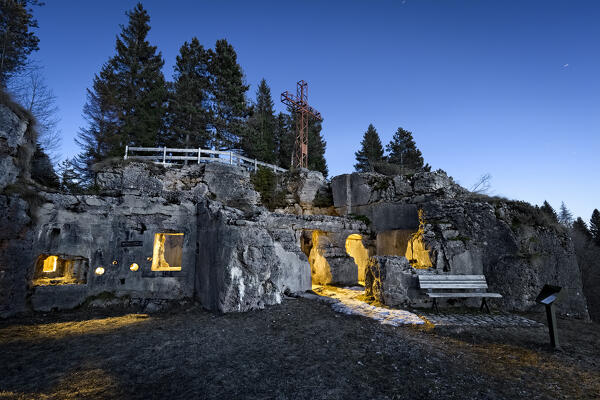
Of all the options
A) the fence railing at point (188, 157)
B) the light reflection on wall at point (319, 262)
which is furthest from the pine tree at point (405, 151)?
the light reflection on wall at point (319, 262)

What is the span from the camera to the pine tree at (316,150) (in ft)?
100

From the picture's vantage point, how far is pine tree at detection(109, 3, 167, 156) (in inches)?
754

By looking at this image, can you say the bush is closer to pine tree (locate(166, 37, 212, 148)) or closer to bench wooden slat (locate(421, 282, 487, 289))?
pine tree (locate(166, 37, 212, 148))

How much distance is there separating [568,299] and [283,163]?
24.3 metres

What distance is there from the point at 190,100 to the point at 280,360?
2161cm

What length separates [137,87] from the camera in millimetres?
21000

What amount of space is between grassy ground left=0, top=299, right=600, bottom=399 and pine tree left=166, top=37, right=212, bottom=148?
1665cm

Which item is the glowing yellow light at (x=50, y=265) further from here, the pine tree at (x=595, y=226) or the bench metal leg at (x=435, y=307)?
the pine tree at (x=595, y=226)

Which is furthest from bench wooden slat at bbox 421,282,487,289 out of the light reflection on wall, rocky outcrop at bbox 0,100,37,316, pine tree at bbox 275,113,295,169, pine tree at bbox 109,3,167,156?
pine tree at bbox 275,113,295,169

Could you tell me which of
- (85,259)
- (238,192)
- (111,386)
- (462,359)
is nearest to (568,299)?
(462,359)

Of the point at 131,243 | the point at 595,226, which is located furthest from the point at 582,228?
the point at 131,243

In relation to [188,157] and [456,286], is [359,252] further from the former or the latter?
[188,157]

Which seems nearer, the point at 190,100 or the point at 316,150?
the point at 190,100

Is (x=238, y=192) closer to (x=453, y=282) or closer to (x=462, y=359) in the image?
(x=453, y=282)
